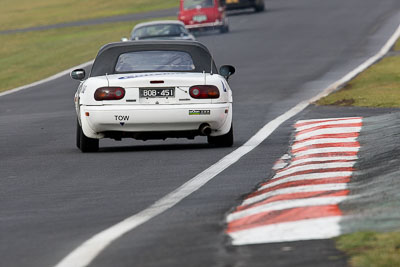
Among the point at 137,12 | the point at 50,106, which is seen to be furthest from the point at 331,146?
the point at 137,12

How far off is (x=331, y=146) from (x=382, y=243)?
6451mm

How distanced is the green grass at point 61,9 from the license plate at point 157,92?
4796 cm

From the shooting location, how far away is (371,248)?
22.1 feet

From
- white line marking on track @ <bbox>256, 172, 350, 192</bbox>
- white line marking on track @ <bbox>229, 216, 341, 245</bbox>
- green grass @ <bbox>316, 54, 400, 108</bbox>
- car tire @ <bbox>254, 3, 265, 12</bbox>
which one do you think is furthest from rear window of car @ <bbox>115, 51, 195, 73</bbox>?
car tire @ <bbox>254, 3, 265, 12</bbox>

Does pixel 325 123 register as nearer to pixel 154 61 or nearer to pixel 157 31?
pixel 154 61

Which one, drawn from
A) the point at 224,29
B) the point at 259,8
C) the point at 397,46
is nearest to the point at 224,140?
the point at 397,46

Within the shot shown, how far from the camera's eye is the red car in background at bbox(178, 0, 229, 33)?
49750mm

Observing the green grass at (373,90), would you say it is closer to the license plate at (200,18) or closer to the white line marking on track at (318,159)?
the white line marking on track at (318,159)

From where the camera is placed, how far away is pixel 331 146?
43.5 ft

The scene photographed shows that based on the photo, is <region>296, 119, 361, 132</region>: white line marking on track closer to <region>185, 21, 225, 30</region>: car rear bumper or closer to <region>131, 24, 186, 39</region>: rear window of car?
<region>131, 24, 186, 39</region>: rear window of car

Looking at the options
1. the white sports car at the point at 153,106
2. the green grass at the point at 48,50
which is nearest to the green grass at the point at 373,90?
the white sports car at the point at 153,106

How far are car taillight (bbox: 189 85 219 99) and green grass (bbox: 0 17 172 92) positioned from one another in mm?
18792

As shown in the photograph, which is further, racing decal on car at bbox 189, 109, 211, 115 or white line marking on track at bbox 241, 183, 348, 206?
racing decal on car at bbox 189, 109, 211, 115

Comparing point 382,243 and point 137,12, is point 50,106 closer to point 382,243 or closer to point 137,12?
point 382,243
